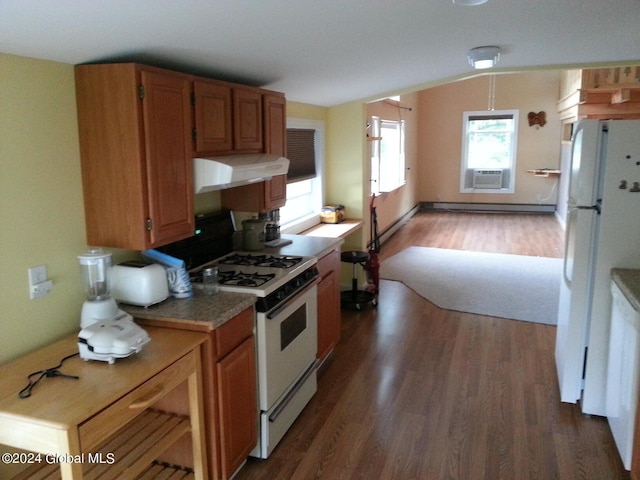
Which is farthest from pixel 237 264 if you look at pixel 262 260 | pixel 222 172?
pixel 222 172

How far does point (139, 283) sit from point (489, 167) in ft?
31.4

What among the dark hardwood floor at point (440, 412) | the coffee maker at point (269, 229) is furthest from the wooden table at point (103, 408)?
the coffee maker at point (269, 229)

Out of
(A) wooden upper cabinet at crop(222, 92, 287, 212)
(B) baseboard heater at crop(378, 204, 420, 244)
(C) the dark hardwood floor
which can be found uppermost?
(A) wooden upper cabinet at crop(222, 92, 287, 212)

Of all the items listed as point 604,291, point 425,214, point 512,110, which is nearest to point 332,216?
point 604,291

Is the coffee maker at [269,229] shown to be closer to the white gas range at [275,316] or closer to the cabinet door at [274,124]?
the white gas range at [275,316]

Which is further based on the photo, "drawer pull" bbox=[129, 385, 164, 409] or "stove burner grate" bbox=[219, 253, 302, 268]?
"stove burner grate" bbox=[219, 253, 302, 268]

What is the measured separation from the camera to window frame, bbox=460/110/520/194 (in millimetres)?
10242

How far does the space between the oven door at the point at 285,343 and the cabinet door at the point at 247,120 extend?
95 centimetres

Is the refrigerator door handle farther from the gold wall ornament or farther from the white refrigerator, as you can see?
the gold wall ornament

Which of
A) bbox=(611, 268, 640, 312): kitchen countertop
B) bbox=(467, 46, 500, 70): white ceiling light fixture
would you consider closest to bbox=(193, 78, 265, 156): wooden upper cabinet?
bbox=(467, 46, 500, 70): white ceiling light fixture

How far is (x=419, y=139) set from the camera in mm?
10938

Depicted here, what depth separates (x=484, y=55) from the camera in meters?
3.45

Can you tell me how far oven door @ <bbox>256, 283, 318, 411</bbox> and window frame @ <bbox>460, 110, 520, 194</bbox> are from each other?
834cm

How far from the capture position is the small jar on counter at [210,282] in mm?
2574
